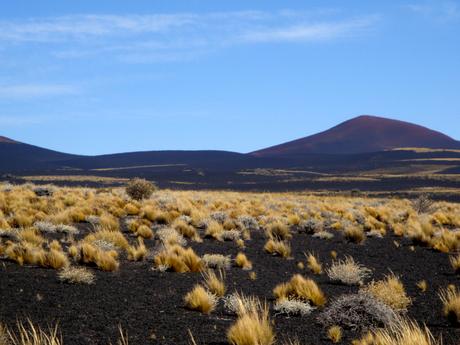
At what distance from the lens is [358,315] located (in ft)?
21.9

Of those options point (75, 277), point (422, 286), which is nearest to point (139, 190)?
point (75, 277)

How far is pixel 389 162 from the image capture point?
114 m

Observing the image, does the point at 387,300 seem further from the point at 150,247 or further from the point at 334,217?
the point at 334,217

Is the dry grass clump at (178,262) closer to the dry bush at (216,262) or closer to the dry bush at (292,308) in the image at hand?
the dry bush at (216,262)

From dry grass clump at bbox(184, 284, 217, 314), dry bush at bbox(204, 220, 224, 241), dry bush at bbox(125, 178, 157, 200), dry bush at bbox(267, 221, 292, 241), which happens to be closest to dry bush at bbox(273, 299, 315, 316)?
dry grass clump at bbox(184, 284, 217, 314)

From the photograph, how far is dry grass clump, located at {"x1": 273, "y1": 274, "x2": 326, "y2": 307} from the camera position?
26.2 feet

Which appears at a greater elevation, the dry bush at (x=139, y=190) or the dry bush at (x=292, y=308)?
the dry bush at (x=139, y=190)

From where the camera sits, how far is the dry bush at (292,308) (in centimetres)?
728

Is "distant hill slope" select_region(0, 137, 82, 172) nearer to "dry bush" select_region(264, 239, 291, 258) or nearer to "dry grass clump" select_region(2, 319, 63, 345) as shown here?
"dry bush" select_region(264, 239, 291, 258)

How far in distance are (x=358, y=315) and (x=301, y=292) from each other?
1.57 meters

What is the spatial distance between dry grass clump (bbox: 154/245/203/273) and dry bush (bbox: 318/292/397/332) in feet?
12.4

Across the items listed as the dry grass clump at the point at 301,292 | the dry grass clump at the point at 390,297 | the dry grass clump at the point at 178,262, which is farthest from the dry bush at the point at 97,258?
the dry grass clump at the point at 390,297

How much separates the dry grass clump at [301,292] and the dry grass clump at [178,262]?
2383mm

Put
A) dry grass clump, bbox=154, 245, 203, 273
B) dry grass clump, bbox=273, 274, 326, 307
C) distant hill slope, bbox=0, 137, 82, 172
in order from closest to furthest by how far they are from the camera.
Result: dry grass clump, bbox=273, 274, 326, 307
dry grass clump, bbox=154, 245, 203, 273
distant hill slope, bbox=0, 137, 82, 172
